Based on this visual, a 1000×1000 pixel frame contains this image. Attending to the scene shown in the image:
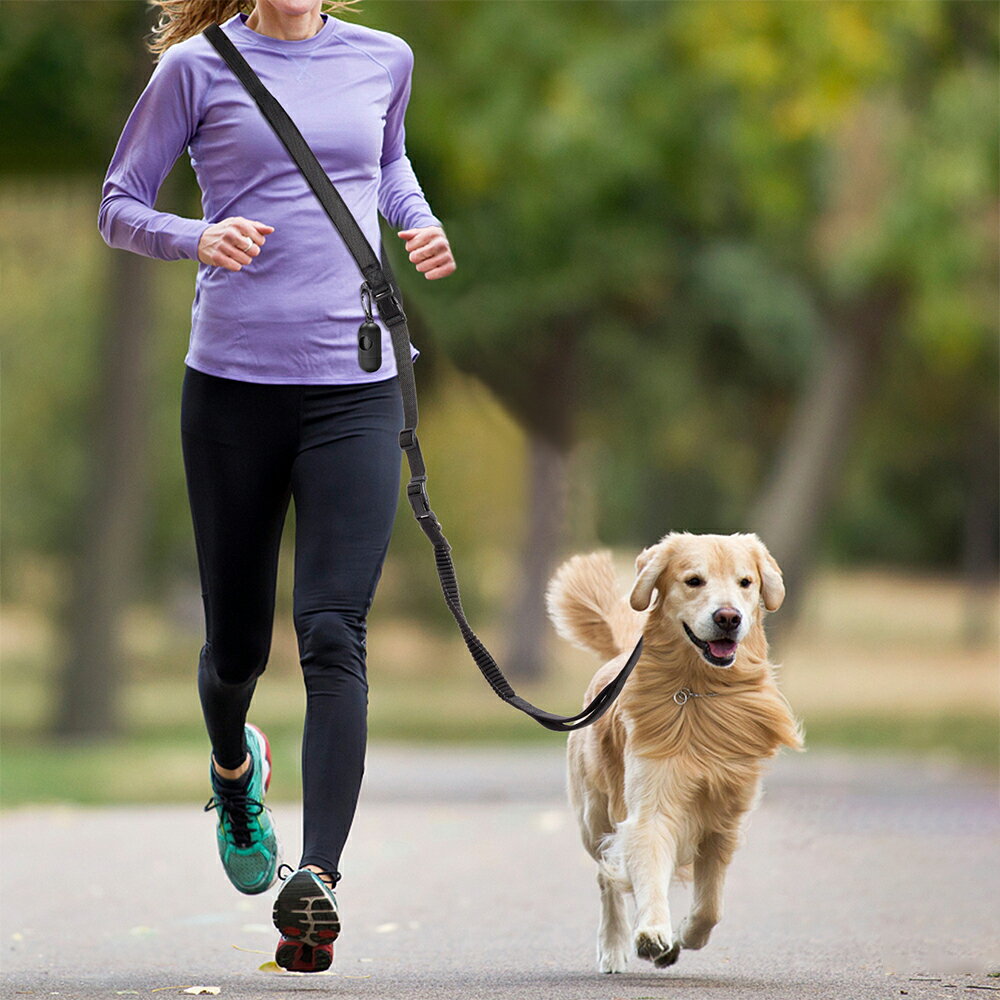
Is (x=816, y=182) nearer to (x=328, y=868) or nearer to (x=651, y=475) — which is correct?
(x=328, y=868)

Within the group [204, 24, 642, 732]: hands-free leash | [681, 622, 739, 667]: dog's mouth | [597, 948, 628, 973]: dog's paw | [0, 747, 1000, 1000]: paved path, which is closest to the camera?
[204, 24, 642, 732]: hands-free leash

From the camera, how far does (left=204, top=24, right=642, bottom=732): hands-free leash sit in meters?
4.40

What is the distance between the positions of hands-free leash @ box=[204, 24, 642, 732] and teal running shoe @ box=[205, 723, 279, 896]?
0.76m

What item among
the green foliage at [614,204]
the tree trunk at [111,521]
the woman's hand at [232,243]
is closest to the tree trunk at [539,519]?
the green foliage at [614,204]

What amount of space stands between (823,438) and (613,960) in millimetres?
12430

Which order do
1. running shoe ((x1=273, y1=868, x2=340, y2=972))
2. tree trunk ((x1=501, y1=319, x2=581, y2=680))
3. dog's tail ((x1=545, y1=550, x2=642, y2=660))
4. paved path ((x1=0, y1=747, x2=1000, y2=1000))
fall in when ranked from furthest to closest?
tree trunk ((x1=501, y1=319, x2=581, y2=680))
dog's tail ((x1=545, y1=550, x2=642, y2=660))
paved path ((x1=0, y1=747, x2=1000, y2=1000))
running shoe ((x1=273, y1=868, x2=340, y2=972))

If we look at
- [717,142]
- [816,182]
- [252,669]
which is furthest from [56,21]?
[252,669]

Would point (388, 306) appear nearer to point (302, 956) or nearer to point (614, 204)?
point (302, 956)

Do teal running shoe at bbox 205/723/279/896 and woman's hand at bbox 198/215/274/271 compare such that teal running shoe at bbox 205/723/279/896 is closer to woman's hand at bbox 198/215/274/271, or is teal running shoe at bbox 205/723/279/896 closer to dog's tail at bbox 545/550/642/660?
dog's tail at bbox 545/550/642/660

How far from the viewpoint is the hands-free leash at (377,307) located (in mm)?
4398

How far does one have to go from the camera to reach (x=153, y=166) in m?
4.51

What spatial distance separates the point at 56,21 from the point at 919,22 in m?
6.99

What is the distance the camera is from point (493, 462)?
Answer: 2588cm

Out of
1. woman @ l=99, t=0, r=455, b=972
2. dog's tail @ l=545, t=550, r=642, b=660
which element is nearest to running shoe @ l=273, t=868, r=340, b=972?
woman @ l=99, t=0, r=455, b=972
